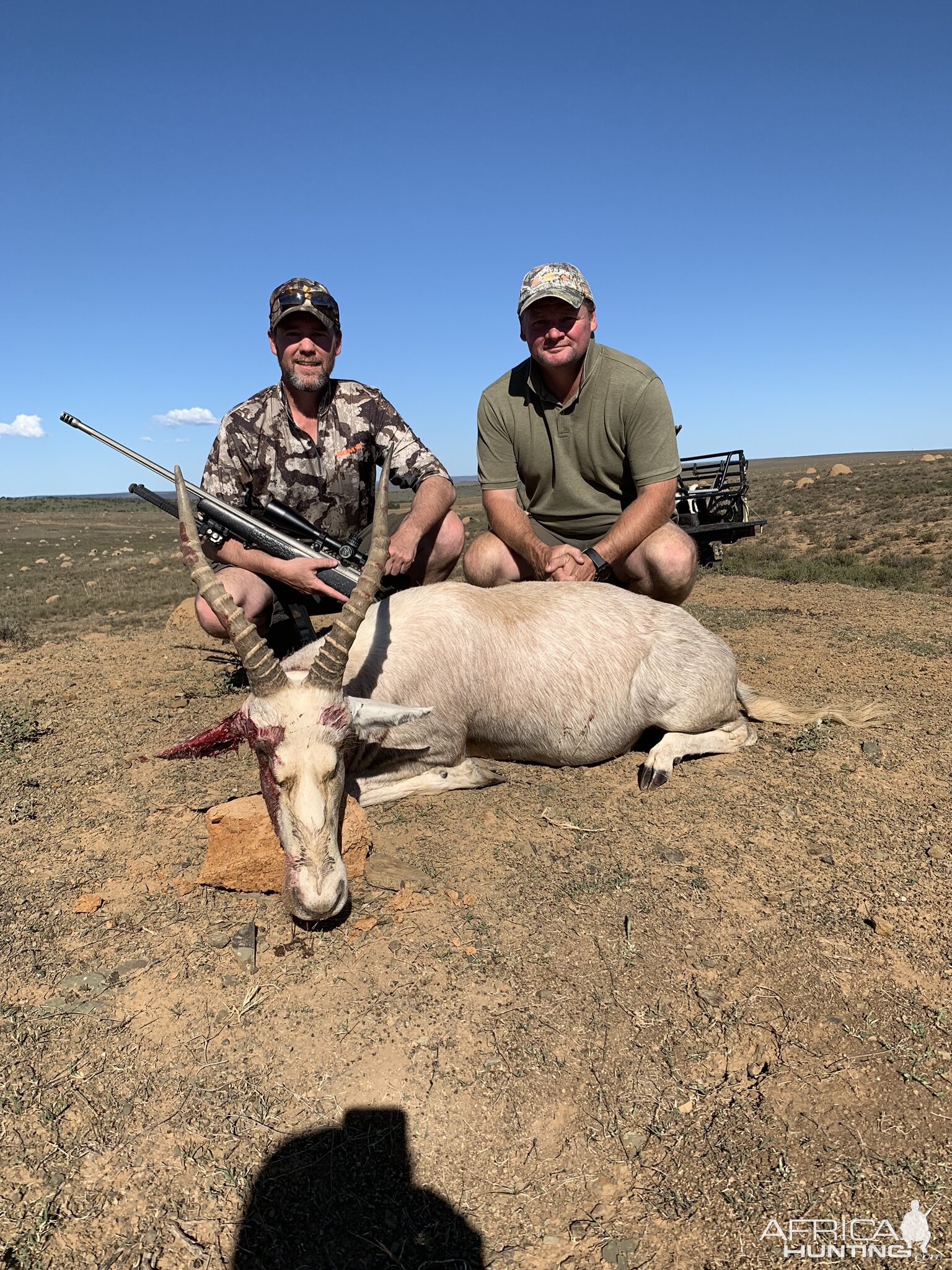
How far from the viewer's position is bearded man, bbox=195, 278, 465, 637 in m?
5.66

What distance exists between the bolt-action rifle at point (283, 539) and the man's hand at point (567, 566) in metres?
1.29

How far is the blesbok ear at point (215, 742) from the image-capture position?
11.6 ft

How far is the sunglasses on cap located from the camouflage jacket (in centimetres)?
66

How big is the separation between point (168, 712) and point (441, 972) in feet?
12.3

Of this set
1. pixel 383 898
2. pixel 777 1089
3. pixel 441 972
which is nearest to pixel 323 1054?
pixel 441 972

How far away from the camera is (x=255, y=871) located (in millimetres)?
3266

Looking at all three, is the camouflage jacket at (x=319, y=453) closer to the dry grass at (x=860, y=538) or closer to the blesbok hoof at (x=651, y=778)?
the blesbok hoof at (x=651, y=778)

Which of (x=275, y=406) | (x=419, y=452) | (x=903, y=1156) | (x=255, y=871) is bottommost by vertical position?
(x=903, y=1156)

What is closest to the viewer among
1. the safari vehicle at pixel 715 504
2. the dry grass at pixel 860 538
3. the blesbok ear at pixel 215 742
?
the blesbok ear at pixel 215 742

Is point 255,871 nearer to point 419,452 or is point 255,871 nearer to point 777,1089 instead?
point 777,1089

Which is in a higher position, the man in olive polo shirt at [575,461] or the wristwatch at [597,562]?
the man in olive polo shirt at [575,461]

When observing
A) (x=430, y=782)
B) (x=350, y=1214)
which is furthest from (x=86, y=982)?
(x=430, y=782)

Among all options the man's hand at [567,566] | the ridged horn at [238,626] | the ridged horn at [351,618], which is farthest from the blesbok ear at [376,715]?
the man's hand at [567,566]

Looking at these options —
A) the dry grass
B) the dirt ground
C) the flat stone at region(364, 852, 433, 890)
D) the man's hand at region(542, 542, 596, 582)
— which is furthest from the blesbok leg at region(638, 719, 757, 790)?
the dry grass
